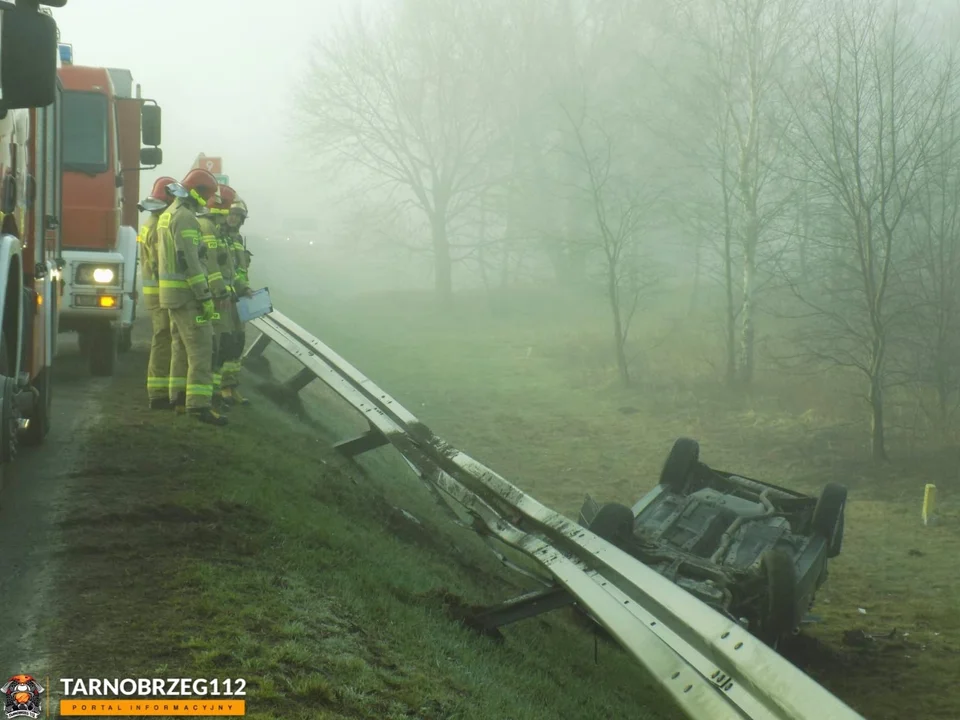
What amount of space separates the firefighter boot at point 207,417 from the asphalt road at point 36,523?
84cm

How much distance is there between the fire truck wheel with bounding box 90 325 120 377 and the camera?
441 inches

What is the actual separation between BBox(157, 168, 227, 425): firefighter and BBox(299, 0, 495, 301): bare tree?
95.4 ft

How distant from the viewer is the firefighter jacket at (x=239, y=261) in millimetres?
10273

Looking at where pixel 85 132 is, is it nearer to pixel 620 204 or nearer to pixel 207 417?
pixel 207 417

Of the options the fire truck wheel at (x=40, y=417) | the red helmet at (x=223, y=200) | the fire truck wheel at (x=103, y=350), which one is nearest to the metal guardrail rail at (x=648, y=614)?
the fire truck wheel at (x=40, y=417)

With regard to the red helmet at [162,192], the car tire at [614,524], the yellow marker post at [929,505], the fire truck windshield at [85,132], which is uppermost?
the fire truck windshield at [85,132]

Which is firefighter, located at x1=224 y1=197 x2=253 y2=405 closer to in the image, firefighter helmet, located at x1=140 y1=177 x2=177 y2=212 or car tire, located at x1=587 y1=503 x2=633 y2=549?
firefighter helmet, located at x1=140 y1=177 x2=177 y2=212

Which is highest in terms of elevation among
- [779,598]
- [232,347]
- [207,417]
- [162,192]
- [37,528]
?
[162,192]

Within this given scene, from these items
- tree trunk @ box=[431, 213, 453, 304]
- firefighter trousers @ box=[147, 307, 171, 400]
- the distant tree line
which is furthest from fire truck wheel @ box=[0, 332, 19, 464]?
tree trunk @ box=[431, 213, 453, 304]

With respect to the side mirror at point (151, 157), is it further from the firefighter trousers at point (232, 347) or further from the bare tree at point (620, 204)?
the bare tree at point (620, 204)

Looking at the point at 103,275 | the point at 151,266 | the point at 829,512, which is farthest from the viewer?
the point at 103,275

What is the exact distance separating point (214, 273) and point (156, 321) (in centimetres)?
89

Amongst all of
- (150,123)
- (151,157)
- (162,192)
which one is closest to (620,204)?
(151,157)

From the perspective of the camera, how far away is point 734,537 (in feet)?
26.9
